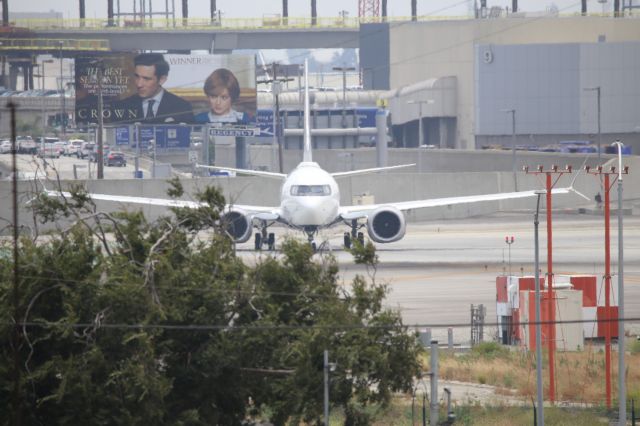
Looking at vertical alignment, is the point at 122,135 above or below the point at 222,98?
below

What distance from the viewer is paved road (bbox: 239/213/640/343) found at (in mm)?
41781

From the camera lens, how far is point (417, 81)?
468ft

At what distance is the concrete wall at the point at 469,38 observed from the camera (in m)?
127

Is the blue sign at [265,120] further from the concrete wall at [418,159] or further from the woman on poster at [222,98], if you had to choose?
the woman on poster at [222,98]

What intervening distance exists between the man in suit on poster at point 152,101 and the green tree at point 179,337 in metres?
79.4

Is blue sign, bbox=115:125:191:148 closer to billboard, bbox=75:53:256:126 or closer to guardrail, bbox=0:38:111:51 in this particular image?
billboard, bbox=75:53:256:126

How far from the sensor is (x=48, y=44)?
5123 inches

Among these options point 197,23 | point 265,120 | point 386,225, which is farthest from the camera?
point 197,23

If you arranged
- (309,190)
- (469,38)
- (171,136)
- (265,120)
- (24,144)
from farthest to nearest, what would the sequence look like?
(469,38), (265,120), (171,136), (24,144), (309,190)

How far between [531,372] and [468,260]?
80.2 ft

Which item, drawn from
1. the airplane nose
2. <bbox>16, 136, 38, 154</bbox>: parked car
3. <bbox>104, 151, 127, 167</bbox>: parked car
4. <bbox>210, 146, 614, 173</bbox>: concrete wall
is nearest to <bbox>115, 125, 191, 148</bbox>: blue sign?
<bbox>104, 151, 127, 167</bbox>: parked car

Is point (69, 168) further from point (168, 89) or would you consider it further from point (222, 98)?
point (222, 98)

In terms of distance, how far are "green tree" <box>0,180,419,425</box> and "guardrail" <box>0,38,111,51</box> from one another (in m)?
104

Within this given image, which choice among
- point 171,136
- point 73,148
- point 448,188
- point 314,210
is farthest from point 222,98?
point 314,210
